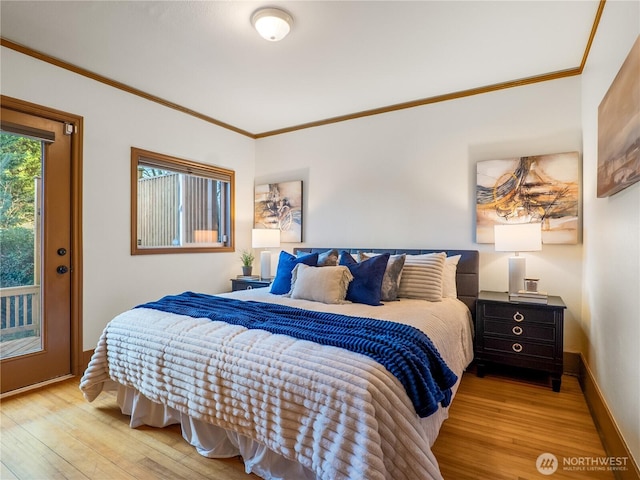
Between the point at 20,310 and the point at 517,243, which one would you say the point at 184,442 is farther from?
the point at 517,243

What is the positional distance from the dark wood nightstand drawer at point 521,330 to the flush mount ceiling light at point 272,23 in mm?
2642

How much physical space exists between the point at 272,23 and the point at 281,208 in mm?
2444

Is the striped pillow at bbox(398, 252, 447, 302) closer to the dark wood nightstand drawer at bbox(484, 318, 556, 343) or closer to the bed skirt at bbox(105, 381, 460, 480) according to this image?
the dark wood nightstand drawer at bbox(484, 318, 556, 343)

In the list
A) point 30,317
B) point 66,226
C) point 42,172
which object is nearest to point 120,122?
point 42,172

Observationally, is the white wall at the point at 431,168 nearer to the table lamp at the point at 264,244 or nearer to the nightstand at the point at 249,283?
the table lamp at the point at 264,244

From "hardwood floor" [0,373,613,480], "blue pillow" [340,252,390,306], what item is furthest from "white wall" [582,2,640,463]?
"blue pillow" [340,252,390,306]

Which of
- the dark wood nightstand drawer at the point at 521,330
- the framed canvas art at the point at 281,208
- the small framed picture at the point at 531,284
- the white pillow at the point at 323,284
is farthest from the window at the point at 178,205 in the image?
the small framed picture at the point at 531,284

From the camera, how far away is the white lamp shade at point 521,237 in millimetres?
2686

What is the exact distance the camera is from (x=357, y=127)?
12.9 feet

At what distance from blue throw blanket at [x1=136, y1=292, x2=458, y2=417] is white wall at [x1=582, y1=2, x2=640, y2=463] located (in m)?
0.78

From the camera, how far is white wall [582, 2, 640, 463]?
4.94ft

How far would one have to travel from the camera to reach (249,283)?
400 cm

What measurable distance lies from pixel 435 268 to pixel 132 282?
9.30 ft

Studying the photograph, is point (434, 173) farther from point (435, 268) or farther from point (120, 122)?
point (120, 122)
